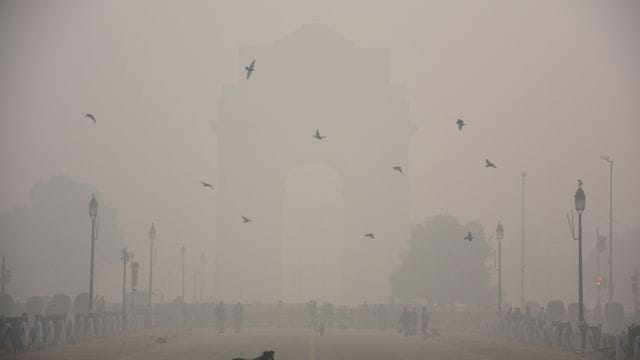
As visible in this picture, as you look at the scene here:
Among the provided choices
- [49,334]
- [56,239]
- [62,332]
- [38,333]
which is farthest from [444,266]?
[38,333]

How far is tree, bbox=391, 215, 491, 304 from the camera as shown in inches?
4779

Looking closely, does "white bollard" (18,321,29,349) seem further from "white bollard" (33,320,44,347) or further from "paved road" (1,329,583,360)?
"white bollard" (33,320,44,347)

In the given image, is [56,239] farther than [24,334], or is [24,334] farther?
[56,239]

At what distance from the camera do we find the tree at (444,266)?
121 m

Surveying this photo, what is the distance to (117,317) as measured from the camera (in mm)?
61156

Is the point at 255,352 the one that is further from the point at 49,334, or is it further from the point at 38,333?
the point at 49,334

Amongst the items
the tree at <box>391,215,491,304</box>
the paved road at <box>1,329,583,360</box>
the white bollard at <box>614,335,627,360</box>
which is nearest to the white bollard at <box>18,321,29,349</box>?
the paved road at <box>1,329,583,360</box>

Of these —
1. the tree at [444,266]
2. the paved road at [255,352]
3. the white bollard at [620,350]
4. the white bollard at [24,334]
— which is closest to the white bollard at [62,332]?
the paved road at [255,352]

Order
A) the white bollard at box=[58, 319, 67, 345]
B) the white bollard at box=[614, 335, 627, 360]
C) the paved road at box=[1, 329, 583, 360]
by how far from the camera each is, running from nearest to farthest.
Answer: the white bollard at box=[614, 335, 627, 360], the paved road at box=[1, 329, 583, 360], the white bollard at box=[58, 319, 67, 345]

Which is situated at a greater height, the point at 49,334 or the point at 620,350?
the point at 620,350

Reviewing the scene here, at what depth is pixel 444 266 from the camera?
122812 mm

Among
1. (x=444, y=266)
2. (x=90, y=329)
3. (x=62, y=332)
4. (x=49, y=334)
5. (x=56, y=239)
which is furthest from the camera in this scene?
(x=56, y=239)

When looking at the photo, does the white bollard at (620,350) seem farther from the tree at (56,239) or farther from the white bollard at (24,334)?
the tree at (56,239)

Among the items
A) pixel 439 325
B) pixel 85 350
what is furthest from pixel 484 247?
pixel 85 350
